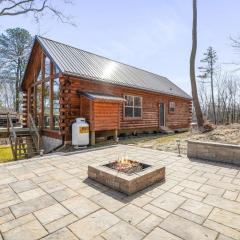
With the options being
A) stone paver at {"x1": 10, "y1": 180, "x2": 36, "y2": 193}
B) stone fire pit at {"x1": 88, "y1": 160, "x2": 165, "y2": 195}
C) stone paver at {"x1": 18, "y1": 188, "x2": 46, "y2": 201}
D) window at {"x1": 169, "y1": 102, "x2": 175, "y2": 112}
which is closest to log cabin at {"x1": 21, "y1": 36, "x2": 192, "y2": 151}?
window at {"x1": 169, "y1": 102, "x2": 175, "y2": 112}

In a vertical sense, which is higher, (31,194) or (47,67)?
(47,67)

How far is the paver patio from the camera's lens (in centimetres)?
225

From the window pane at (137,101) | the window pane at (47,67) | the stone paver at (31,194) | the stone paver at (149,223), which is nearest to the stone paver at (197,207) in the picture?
the stone paver at (149,223)

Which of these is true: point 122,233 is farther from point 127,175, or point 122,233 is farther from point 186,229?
point 127,175

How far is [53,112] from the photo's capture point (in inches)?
382

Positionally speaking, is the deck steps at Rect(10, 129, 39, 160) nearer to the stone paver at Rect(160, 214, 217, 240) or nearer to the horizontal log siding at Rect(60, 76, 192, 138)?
the horizontal log siding at Rect(60, 76, 192, 138)

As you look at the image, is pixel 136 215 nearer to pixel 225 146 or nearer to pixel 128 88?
pixel 225 146

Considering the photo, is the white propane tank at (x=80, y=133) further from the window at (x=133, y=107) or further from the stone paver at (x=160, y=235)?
the stone paver at (x=160, y=235)

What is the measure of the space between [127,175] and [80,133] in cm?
488

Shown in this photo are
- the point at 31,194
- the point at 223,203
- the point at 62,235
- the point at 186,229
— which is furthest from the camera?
the point at 31,194

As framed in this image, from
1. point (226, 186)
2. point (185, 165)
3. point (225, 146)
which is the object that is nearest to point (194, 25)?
point (225, 146)

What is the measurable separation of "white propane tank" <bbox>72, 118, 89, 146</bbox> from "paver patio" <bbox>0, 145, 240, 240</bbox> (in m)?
3.35

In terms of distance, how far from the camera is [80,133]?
8031 millimetres

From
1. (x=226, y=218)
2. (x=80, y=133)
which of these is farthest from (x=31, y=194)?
(x=80, y=133)
